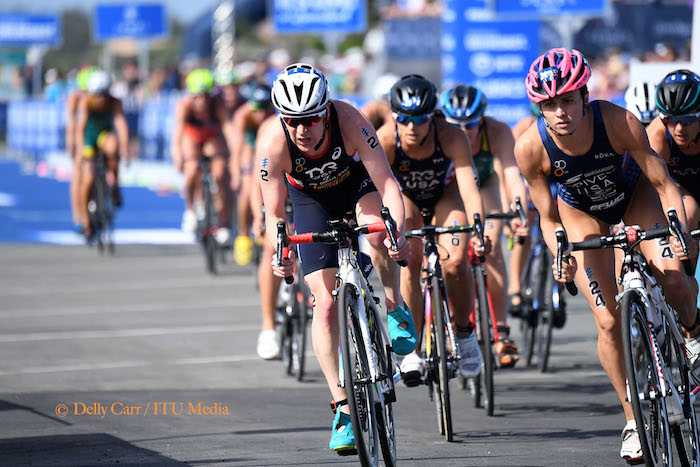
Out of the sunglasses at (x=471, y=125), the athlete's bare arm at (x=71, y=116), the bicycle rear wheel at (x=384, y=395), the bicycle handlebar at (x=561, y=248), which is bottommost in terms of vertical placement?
the bicycle rear wheel at (x=384, y=395)

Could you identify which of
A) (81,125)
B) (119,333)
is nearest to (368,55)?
(81,125)

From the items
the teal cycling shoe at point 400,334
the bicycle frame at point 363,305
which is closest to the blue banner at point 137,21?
the teal cycling shoe at point 400,334

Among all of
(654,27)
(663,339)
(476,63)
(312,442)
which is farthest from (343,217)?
(654,27)

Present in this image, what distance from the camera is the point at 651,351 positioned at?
5992 mm

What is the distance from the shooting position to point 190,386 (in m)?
9.08

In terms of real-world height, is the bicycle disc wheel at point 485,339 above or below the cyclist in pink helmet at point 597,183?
below

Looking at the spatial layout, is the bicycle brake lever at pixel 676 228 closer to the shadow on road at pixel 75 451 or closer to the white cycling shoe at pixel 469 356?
the white cycling shoe at pixel 469 356

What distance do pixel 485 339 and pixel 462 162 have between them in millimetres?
1153

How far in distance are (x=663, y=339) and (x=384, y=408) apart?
4.64ft

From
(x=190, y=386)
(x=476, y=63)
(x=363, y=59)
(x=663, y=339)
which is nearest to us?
(x=663, y=339)

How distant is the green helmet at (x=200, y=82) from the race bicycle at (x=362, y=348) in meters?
9.33

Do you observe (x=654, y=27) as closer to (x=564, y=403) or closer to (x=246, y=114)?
(x=246, y=114)

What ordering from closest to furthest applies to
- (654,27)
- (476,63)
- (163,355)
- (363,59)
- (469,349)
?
(469,349) → (163,355) → (476,63) → (654,27) → (363,59)

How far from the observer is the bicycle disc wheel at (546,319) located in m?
9.51
